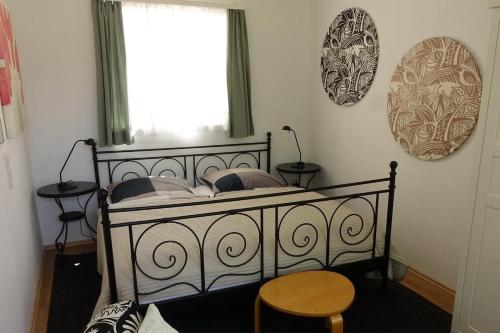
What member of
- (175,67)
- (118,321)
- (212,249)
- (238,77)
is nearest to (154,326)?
(118,321)

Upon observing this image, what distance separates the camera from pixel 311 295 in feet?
6.12

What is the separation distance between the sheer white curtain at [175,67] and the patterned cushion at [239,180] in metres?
0.59

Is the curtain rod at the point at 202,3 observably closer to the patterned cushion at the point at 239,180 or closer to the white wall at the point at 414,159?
the white wall at the point at 414,159

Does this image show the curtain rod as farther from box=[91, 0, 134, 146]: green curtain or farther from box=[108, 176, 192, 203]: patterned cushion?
box=[108, 176, 192, 203]: patterned cushion

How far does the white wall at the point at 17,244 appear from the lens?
1.61 meters

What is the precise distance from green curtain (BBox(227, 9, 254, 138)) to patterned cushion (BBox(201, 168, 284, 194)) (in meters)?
0.52

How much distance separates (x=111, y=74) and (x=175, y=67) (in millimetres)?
602

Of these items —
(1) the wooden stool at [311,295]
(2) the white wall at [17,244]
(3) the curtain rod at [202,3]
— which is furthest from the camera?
(3) the curtain rod at [202,3]

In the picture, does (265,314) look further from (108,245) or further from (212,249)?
(108,245)

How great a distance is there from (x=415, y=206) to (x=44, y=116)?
328 centimetres

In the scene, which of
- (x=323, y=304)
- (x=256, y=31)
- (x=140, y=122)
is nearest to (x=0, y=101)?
(x=140, y=122)

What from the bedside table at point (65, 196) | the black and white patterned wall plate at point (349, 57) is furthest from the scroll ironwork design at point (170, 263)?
the black and white patterned wall plate at point (349, 57)

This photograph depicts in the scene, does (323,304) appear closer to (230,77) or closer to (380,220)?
(380,220)

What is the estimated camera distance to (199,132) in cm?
363
